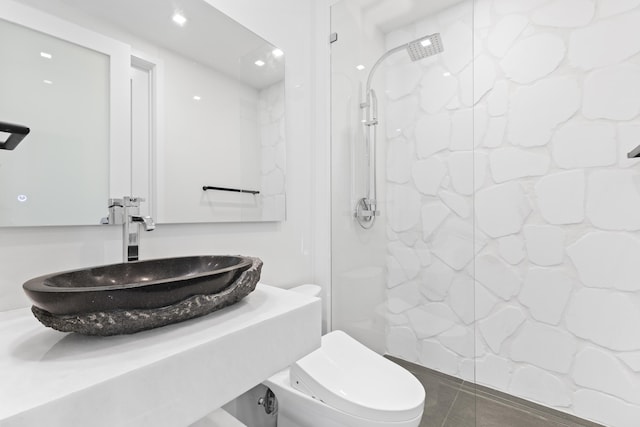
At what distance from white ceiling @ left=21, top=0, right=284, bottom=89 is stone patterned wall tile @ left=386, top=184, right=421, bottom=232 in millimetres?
853

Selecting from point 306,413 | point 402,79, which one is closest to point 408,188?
point 402,79

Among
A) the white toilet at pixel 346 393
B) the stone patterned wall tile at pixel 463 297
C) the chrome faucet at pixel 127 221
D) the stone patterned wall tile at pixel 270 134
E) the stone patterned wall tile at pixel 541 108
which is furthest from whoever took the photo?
the stone patterned wall tile at pixel 541 108

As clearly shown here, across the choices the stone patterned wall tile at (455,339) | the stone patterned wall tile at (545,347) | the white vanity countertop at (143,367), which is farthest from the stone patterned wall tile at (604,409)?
the white vanity countertop at (143,367)

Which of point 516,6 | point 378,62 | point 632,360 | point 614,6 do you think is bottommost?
point 632,360

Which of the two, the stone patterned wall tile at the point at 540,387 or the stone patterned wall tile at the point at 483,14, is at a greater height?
the stone patterned wall tile at the point at 483,14

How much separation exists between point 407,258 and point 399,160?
54 cm

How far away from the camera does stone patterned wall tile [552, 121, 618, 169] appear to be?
1.58 meters

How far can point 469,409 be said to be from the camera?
5.09ft

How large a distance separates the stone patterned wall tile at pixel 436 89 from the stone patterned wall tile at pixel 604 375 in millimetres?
1520

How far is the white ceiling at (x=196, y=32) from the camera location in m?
0.93

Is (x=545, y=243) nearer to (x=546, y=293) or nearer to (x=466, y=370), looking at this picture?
(x=546, y=293)

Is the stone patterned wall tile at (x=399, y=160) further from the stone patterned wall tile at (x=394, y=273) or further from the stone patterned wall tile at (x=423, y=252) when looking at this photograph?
the stone patterned wall tile at (x=394, y=273)

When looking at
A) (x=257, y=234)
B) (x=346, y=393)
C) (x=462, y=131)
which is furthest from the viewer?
(x=462, y=131)

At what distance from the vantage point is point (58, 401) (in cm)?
36
